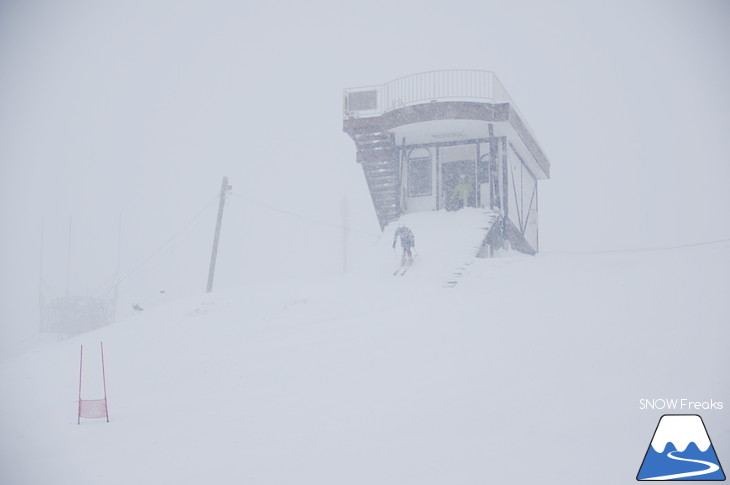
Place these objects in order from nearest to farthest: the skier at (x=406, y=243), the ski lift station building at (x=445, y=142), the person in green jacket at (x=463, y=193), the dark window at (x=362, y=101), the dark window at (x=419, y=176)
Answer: the skier at (x=406, y=243) < the ski lift station building at (x=445, y=142) < the dark window at (x=362, y=101) < the person in green jacket at (x=463, y=193) < the dark window at (x=419, y=176)

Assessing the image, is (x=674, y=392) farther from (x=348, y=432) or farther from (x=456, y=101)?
(x=456, y=101)

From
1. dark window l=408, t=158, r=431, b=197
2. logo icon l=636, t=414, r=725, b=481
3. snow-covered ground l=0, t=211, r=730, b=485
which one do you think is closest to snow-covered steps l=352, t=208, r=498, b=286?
snow-covered ground l=0, t=211, r=730, b=485

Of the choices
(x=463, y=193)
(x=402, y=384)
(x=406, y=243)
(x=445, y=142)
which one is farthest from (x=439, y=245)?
(x=402, y=384)

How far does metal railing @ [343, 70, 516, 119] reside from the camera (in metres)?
25.7

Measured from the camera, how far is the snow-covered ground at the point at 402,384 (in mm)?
8078

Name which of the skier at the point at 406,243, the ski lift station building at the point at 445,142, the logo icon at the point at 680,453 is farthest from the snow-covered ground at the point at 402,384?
the ski lift station building at the point at 445,142

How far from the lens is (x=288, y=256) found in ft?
405

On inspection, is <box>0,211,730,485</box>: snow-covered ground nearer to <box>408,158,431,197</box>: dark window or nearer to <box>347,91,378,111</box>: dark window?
<box>408,158,431,197</box>: dark window

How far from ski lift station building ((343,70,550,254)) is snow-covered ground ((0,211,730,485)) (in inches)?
329

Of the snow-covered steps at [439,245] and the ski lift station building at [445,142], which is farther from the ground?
the ski lift station building at [445,142]

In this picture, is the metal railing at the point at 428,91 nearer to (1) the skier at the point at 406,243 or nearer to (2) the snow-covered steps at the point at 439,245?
(2) the snow-covered steps at the point at 439,245

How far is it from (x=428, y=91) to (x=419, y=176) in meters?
3.76

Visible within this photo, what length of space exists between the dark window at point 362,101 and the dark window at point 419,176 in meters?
3.13

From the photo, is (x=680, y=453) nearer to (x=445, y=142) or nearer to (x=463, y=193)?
(x=463, y=193)
